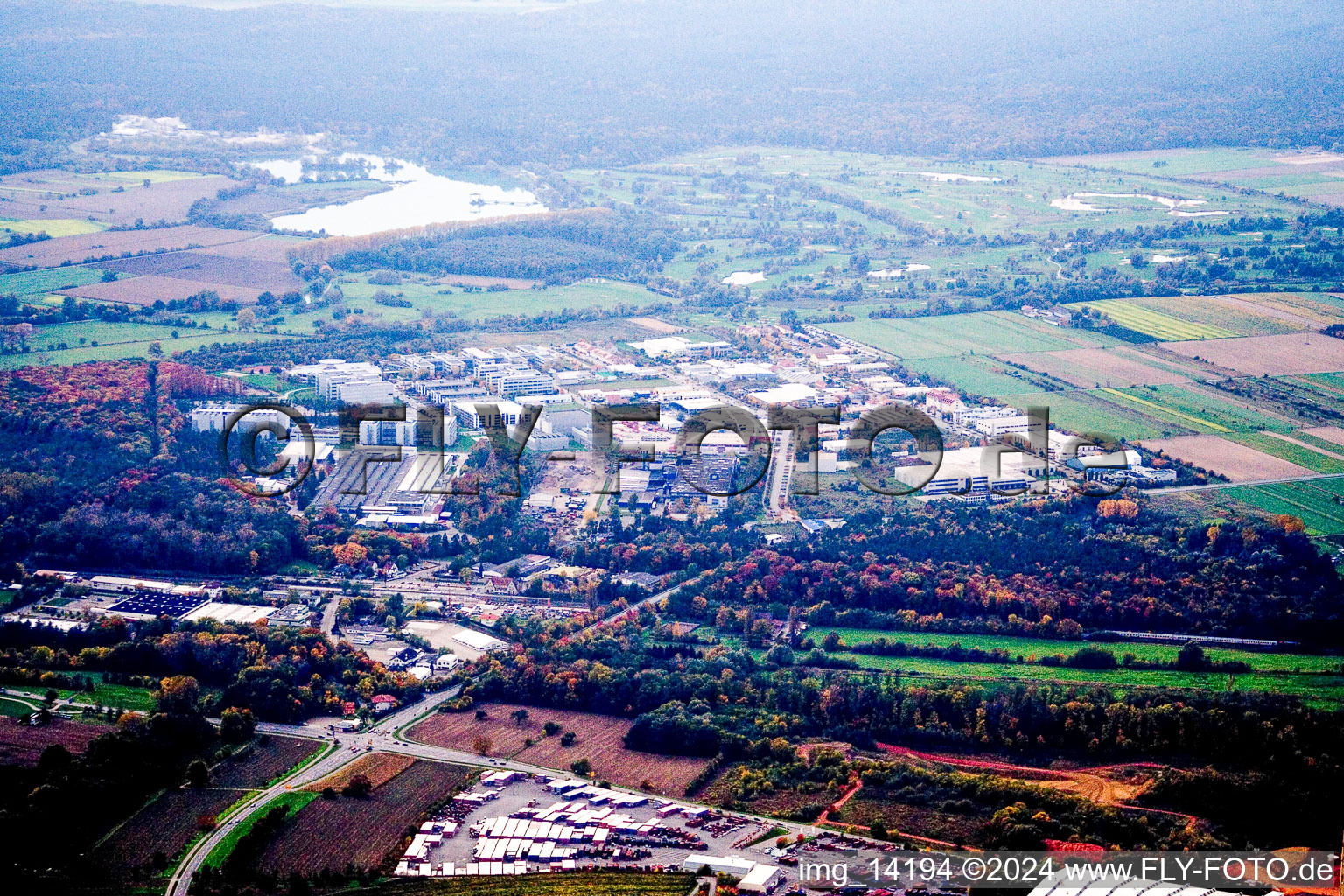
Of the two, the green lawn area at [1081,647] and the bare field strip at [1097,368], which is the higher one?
the bare field strip at [1097,368]

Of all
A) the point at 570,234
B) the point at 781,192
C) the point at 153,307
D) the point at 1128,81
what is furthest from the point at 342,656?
the point at 1128,81

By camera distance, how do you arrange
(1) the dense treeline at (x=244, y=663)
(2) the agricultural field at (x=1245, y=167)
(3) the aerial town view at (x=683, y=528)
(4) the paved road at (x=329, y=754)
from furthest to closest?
1. (2) the agricultural field at (x=1245, y=167)
2. (1) the dense treeline at (x=244, y=663)
3. (3) the aerial town view at (x=683, y=528)
4. (4) the paved road at (x=329, y=754)

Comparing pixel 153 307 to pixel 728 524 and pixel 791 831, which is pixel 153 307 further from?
pixel 791 831

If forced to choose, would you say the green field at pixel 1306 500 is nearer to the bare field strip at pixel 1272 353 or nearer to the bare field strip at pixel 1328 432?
the bare field strip at pixel 1328 432

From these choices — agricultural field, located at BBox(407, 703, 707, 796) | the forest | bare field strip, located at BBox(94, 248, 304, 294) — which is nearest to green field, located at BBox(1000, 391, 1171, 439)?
agricultural field, located at BBox(407, 703, 707, 796)

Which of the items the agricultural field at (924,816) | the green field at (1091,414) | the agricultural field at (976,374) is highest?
the agricultural field at (976,374)

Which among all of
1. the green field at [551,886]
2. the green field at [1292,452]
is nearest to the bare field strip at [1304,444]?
the green field at [1292,452]
